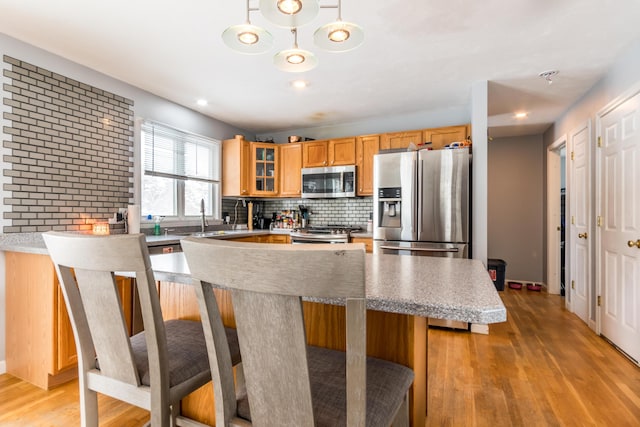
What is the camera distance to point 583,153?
11.2ft

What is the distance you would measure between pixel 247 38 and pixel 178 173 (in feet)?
8.87

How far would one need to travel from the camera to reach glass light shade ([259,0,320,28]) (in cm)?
137

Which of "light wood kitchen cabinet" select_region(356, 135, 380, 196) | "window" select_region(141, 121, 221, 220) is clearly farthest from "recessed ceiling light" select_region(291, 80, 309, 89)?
"window" select_region(141, 121, 221, 220)

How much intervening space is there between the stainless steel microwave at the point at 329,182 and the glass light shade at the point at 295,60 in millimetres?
2509

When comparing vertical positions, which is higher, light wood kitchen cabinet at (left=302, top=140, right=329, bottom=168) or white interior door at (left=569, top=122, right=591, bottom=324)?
light wood kitchen cabinet at (left=302, top=140, right=329, bottom=168)

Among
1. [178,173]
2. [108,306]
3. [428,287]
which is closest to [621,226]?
[428,287]

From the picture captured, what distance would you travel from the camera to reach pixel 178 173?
3.87m

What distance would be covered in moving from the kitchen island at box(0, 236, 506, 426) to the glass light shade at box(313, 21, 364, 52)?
3.51 ft

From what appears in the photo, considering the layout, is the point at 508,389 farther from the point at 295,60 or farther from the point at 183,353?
the point at 295,60

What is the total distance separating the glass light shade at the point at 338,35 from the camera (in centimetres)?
150

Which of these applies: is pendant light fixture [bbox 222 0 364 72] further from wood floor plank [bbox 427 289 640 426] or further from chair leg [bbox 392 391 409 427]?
wood floor plank [bbox 427 289 640 426]

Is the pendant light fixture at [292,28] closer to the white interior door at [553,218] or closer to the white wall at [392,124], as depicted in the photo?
the white wall at [392,124]

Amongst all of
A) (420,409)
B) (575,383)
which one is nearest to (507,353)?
(575,383)

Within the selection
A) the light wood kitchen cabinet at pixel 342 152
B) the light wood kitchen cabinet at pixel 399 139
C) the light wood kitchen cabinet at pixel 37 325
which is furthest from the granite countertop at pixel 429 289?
the light wood kitchen cabinet at pixel 342 152
